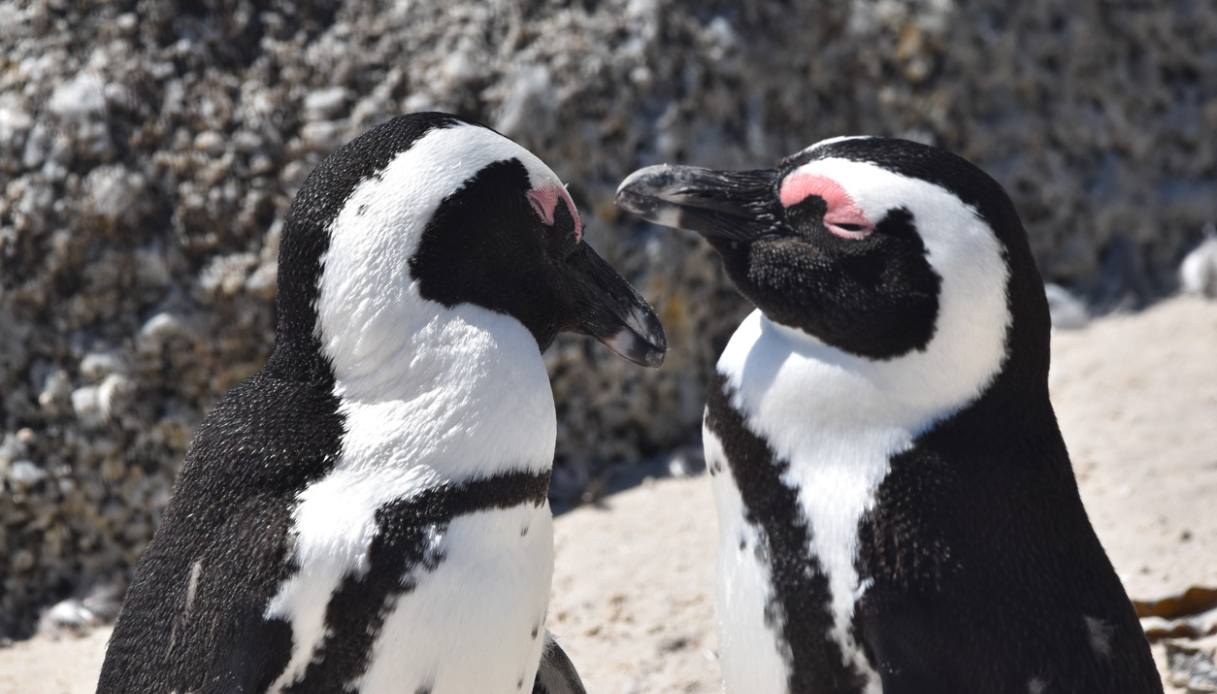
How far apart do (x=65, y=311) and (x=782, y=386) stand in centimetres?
233

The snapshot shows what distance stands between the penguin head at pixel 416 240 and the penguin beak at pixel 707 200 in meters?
0.19

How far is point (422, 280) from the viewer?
213 centimetres

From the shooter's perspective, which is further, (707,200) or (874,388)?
(707,200)

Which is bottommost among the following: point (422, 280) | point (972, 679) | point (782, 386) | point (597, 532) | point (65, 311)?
point (597, 532)

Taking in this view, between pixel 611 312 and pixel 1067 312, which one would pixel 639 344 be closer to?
pixel 611 312

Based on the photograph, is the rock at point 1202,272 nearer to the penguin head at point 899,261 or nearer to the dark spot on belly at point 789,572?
the penguin head at point 899,261

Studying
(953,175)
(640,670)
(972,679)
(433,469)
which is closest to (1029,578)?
(972,679)

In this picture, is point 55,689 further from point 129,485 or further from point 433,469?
point 433,469

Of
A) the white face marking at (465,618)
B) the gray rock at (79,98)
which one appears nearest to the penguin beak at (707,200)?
the white face marking at (465,618)

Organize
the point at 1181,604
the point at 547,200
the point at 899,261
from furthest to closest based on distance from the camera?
the point at 1181,604 → the point at 547,200 → the point at 899,261

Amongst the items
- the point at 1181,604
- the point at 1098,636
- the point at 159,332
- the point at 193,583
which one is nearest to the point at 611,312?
the point at 193,583

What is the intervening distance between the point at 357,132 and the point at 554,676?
6.61ft

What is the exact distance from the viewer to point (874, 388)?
220 centimetres

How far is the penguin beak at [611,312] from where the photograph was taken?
7.80ft
